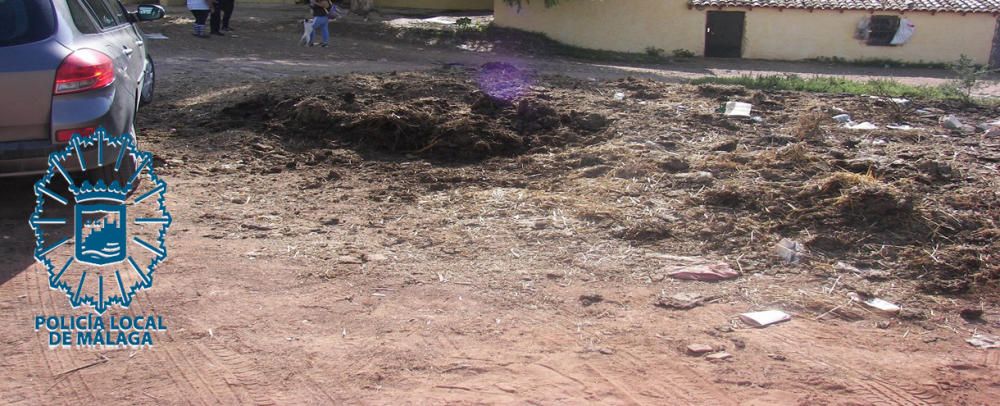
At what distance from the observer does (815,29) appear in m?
26.7

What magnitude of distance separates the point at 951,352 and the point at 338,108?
5.84m

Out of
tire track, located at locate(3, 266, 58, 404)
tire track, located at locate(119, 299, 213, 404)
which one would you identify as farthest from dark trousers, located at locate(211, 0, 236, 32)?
tire track, located at locate(119, 299, 213, 404)

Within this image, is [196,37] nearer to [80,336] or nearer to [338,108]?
[338,108]

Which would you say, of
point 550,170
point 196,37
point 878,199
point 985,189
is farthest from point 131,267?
point 196,37

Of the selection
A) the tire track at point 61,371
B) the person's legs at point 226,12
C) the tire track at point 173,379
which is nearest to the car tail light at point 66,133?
the tire track at point 61,371

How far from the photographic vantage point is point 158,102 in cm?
900

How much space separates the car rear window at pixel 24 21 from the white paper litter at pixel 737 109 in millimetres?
6048

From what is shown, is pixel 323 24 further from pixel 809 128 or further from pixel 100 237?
pixel 100 237

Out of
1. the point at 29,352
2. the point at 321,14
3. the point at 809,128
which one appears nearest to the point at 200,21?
the point at 321,14

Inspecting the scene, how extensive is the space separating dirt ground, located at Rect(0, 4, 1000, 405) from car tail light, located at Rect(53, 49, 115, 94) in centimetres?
101

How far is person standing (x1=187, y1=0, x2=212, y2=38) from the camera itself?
1741cm

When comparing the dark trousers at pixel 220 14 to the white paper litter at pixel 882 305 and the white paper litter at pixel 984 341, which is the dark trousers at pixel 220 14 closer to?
the white paper litter at pixel 882 305

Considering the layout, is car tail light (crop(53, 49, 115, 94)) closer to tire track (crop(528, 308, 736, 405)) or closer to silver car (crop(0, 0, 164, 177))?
silver car (crop(0, 0, 164, 177))

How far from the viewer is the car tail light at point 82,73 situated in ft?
15.7
